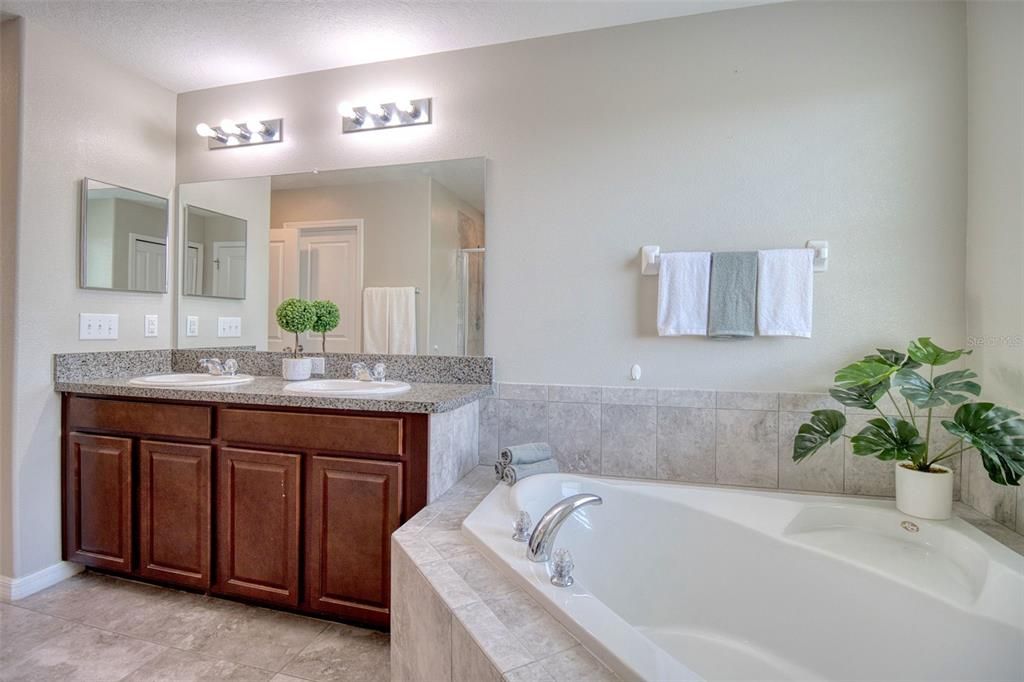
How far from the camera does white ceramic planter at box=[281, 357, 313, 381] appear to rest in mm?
2191

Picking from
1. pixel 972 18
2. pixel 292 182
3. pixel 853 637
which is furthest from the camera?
pixel 292 182

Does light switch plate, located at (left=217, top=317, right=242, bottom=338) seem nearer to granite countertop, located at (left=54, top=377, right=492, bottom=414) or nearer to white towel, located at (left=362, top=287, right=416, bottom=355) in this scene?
granite countertop, located at (left=54, top=377, right=492, bottom=414)

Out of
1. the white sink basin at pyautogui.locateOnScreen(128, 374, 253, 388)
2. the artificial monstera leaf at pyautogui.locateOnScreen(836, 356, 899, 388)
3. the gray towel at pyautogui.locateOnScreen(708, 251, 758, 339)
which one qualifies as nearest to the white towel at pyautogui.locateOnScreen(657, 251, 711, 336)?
the gray towel at pyautogui.locateOnScreen(708, 251, 758, 339)

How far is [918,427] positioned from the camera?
1.70 meters

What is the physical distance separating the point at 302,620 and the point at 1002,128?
2.95 meters

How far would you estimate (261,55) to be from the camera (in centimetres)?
220

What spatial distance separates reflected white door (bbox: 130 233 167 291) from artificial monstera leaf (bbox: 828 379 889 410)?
305cm

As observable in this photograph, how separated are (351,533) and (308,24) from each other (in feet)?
6.66

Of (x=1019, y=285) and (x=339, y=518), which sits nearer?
(x=1019, y=285)

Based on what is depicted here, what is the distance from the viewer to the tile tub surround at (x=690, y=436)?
1.77m

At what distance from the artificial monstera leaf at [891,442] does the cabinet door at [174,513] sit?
235 centimetres

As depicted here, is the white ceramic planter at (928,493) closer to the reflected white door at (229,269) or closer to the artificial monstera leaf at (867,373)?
the artificial monstera leaf at (867,373)

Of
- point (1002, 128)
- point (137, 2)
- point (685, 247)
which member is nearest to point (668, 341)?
point (685, 247)

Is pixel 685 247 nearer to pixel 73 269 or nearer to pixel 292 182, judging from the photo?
pixel 292 182
